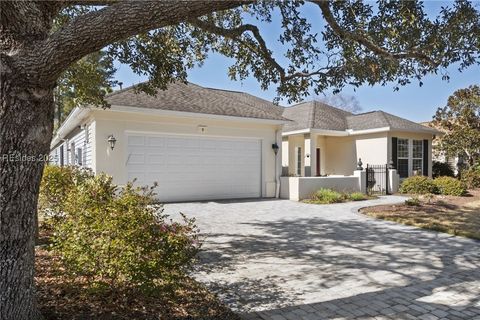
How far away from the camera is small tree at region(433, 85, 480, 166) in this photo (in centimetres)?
2017

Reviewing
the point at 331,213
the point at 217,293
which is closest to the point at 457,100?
the point at 331,213

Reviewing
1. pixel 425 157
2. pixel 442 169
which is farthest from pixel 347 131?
pixel 442 169

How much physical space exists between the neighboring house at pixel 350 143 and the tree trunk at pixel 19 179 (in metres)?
15.7

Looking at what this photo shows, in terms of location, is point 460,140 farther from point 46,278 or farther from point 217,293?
point 46,278

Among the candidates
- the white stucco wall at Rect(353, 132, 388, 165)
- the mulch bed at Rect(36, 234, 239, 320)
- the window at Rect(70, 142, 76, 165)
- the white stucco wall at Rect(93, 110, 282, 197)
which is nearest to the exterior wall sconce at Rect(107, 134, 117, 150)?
the white stucco wall at Rect(93, 110, 282, 197)

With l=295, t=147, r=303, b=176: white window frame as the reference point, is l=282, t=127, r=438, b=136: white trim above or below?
above

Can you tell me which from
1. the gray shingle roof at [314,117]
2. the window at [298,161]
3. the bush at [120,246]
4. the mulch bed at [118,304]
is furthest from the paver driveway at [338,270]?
the window at [298,161]

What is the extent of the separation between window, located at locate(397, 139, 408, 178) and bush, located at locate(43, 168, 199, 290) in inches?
703

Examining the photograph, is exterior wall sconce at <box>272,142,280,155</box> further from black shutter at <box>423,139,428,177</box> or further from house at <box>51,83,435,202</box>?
black shutter at <box>423,139,428,177</box>

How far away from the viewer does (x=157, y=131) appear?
12875 millimetres

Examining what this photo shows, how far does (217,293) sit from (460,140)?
838 inches

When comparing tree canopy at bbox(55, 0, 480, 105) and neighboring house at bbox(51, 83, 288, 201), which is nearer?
tree canopy at bbox(55, 0, 480, 105)

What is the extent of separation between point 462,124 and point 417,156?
435 cm

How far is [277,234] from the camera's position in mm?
8031
